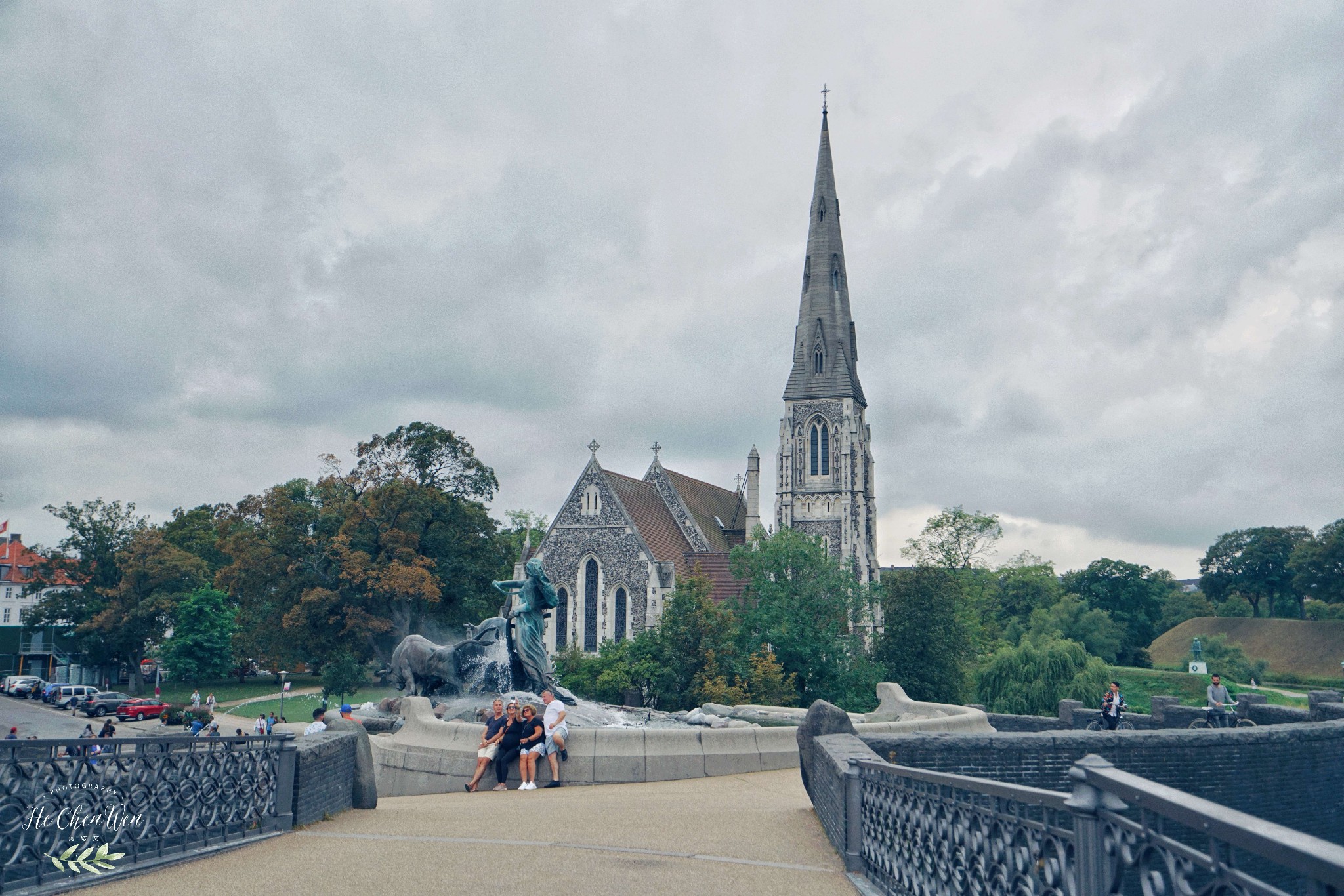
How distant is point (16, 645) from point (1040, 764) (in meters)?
79.1

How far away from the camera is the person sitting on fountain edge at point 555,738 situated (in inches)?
503

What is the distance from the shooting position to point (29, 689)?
54.2 meters

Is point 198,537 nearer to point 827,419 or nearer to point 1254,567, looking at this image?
Result: point 827,419

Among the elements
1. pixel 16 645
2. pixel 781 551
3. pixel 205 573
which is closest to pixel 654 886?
pixel 781 551

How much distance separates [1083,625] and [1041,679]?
29.7 m

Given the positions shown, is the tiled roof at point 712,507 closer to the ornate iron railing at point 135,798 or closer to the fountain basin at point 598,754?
the fountain basin at point 598,754

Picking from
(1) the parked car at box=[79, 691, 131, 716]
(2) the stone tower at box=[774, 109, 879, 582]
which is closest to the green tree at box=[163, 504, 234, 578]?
(1) the parked car at box=[79, 691, 131, 716]

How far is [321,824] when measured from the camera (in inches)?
352

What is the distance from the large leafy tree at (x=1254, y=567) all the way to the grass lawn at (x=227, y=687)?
7356 centimetres

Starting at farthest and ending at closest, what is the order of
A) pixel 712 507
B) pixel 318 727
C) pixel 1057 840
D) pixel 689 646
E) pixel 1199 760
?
1. pixel 712 507
2. pixel 689 646
3. pixel 1199 760
4. pixel 318 727
5. pixel 1057 840

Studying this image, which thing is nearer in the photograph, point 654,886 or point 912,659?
point 654,886

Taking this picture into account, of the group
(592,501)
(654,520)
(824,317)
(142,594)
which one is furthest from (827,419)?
(142,594)

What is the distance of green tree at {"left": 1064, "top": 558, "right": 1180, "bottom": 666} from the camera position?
252 ft

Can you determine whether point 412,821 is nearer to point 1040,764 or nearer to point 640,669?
point 1040,764
